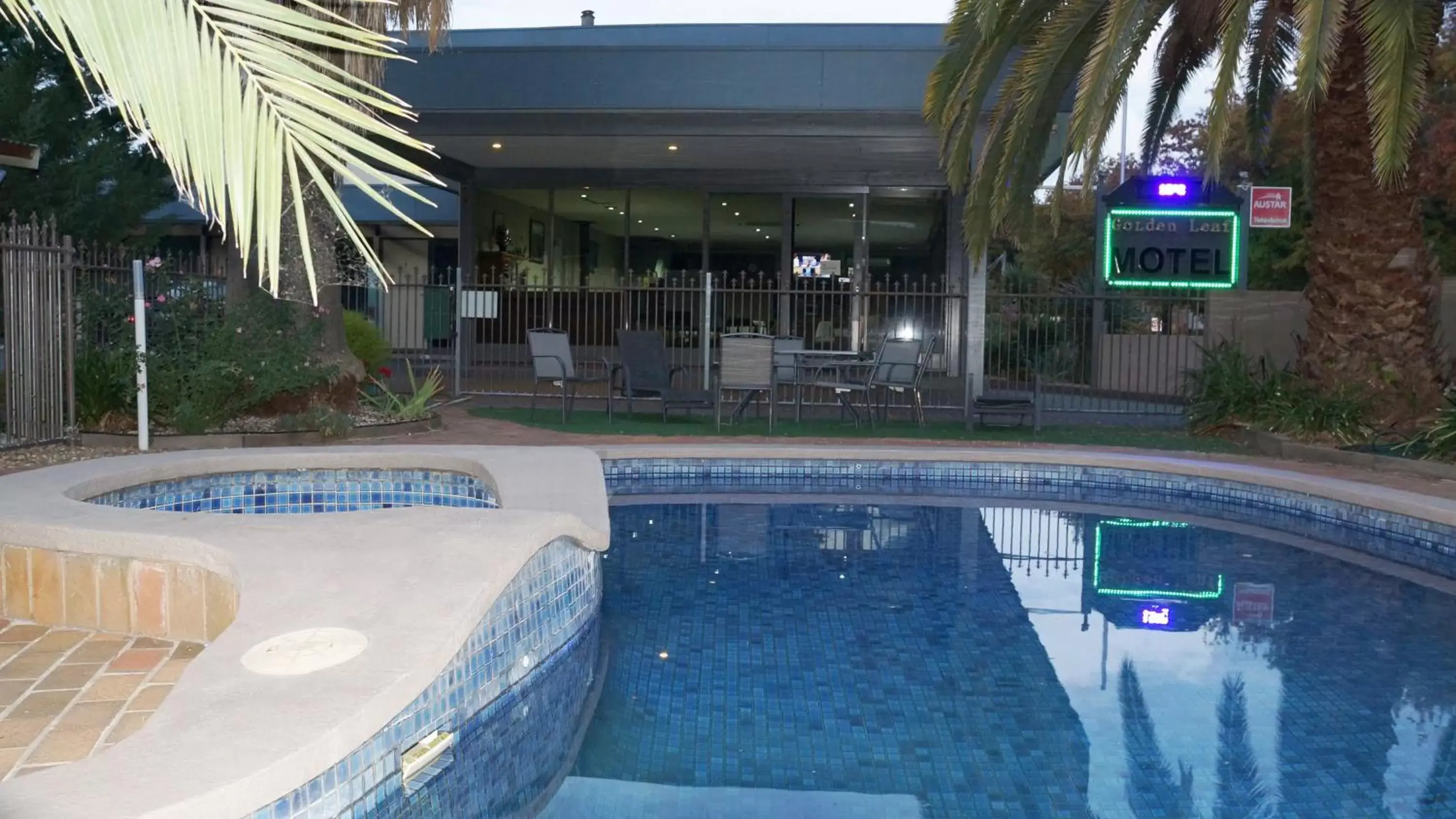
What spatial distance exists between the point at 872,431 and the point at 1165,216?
16.2 feet

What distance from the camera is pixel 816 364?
11203mm

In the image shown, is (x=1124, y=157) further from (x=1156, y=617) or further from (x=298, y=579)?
(x=298, y=579)

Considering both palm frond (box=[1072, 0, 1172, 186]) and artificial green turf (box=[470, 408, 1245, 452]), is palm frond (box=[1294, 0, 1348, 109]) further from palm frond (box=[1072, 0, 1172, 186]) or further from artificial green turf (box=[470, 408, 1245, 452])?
artificial green turf (box=[470, 408, 1245, 452])

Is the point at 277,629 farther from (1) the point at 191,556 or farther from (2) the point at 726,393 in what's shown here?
(2) the point at 726,393

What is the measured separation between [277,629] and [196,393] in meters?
5.90

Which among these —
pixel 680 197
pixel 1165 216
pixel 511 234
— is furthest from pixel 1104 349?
pixel 511 234

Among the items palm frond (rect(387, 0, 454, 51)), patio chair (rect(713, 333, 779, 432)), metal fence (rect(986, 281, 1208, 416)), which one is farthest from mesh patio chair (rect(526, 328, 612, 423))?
metal fence (rect(986, 281, 1208, 416))

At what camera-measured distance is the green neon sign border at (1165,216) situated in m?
13.0

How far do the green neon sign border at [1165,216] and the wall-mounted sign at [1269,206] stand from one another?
6.47 m

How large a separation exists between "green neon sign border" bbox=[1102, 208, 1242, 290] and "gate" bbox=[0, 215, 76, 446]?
10122 millimetres

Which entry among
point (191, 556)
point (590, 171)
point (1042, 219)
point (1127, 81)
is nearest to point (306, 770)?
point (191, 556)

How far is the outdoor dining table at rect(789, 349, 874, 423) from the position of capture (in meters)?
10.8

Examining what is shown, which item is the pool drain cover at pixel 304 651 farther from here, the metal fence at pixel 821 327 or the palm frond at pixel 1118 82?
the metal fence at pixel 821 327

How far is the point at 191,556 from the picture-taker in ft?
12.9
